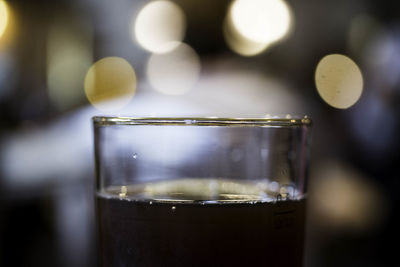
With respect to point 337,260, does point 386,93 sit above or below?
above

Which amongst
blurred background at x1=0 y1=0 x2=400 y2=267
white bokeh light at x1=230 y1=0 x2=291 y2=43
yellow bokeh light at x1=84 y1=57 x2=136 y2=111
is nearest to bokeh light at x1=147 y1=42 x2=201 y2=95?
blurred background at x1=0 y1=0 x2=400 y2=267

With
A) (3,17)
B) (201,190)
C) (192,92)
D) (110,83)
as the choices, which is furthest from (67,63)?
(201,190)

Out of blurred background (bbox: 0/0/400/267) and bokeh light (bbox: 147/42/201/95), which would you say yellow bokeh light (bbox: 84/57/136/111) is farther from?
bokeh light (bbox: 147/42/201/95)

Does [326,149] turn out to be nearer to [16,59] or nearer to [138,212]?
[16,59]

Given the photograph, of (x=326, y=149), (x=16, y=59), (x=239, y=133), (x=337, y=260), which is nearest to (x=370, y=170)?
(x=326, y=149)

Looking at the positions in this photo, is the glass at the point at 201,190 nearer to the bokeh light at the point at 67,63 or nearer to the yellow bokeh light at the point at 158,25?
the bokeh light at the point at 67,63

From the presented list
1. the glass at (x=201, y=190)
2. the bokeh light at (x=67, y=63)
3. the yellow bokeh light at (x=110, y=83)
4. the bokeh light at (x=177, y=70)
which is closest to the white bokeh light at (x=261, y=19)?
the bokeh light at (x=177, y=70)
